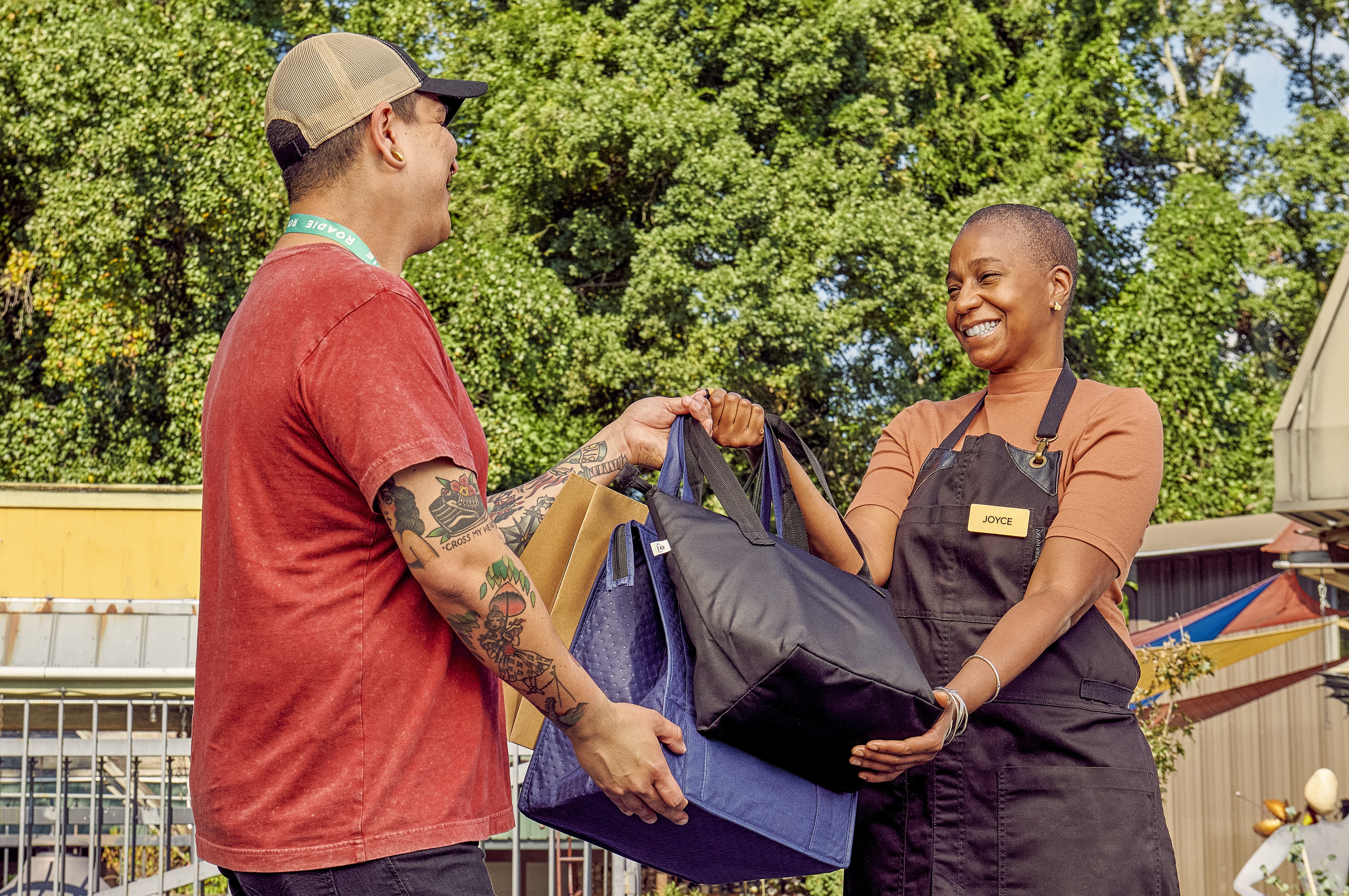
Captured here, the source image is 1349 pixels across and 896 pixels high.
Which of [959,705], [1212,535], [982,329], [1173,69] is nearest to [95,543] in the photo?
[982,329]

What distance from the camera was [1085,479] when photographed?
7.43ft

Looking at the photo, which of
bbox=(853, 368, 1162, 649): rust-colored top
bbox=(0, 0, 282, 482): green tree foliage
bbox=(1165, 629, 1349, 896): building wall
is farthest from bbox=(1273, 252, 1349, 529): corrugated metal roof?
bbox=(0, 0, 282, 482): green tree foliage

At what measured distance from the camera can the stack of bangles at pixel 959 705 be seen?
6.80ft

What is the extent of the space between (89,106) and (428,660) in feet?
50.7

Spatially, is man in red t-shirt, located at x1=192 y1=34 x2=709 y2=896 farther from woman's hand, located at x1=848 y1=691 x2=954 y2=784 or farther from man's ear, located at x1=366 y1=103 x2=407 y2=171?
woman's hand, located at x1=848 y1=691 x2=954 y2=784

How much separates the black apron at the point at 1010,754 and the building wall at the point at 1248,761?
9908 mm

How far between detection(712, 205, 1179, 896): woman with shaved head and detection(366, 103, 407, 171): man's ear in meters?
0.84

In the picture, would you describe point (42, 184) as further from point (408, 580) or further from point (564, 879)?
point (408, 580)

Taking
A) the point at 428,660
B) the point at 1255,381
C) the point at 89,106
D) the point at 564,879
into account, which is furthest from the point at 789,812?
the point at 1255,381

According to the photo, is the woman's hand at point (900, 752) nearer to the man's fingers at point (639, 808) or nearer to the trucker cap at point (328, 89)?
the man's fingers at point (639, 808)

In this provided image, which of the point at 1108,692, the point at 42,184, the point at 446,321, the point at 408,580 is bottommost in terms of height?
the point at 1108,692

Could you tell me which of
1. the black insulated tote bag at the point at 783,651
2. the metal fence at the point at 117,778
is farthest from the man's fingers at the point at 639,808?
the metal fence at the point at 117,778

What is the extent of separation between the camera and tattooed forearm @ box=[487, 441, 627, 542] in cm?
250

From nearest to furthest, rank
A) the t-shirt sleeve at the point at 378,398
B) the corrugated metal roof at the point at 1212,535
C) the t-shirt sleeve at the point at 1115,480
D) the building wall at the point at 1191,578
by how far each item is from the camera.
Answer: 1. the t-shirt sleeve at the point at 378,398
2. the t-shirt sleeve at the point at 1115,480
3. the corrugated metal roof at the point at 1212,535
4. the building wall at the point at 1191,578
